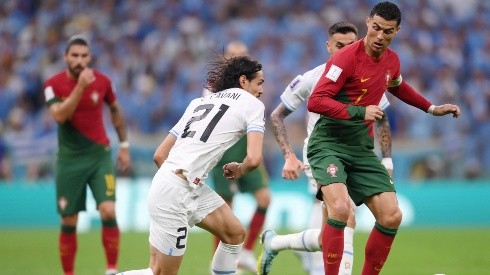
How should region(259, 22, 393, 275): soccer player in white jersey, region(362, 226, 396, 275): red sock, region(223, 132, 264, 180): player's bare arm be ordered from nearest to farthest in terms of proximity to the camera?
region(223, 132, 264, 180): player's bare arm → region(362, 226, 396, 275): red sock → region(259, 22, 393, 275): soccer player in white jersey

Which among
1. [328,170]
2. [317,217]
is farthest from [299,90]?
[317,217]

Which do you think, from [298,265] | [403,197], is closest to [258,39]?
[403,197]

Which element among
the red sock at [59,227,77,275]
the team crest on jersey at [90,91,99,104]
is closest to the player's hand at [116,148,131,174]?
the team crest on jersey at [90,91,99,104]

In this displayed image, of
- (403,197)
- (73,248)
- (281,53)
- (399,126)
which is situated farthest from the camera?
(281,53)

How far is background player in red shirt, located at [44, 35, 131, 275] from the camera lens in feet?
36.4

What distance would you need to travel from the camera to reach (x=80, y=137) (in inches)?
451

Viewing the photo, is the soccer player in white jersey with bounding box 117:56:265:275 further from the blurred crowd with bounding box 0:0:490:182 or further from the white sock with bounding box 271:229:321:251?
the blurred crowd with bounding box 0:0:490:182

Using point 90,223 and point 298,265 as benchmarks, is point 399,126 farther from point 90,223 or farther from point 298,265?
point 298,265

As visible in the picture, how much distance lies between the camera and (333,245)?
8.34m

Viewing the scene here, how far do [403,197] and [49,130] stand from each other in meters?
6.56

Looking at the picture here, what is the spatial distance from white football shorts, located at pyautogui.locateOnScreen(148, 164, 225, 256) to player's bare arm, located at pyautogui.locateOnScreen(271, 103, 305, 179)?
80cm

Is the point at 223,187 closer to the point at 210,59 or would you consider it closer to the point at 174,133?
the point at 174,133

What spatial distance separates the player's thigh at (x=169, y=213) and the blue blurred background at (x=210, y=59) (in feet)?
31.6

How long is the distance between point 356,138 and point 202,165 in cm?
137
